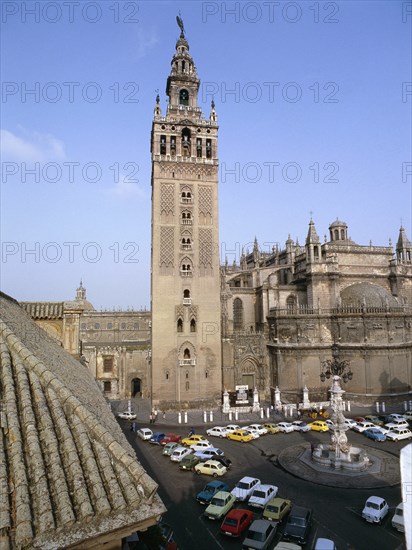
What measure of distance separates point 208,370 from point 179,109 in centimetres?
2673

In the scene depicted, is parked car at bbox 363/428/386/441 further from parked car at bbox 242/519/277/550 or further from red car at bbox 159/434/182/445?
parked car at bbox 242/519/277/550

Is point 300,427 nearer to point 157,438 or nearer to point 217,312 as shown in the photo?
point 157,438

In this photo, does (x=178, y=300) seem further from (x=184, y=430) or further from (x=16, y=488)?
(x=16, y=488)

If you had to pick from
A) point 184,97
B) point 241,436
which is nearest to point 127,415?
point 241,436

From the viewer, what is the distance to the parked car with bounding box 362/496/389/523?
49.7ft

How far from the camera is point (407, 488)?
4.21 m

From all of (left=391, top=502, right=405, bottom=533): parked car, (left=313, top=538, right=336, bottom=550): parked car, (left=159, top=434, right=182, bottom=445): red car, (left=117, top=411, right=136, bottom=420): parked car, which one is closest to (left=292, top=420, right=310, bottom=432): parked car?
(left=159, top=434, right=182, bottom=445): red car

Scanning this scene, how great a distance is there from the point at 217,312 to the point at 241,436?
13.5 m

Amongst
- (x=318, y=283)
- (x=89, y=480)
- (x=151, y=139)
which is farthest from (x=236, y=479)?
(x=151, y=139)

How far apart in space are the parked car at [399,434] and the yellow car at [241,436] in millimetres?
9429

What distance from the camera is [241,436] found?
26766 mm

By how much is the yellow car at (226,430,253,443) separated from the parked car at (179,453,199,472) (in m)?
5.59

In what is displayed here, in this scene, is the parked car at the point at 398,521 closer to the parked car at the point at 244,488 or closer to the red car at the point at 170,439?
the parked car at the point at 244,488

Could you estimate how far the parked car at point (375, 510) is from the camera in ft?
49.7
